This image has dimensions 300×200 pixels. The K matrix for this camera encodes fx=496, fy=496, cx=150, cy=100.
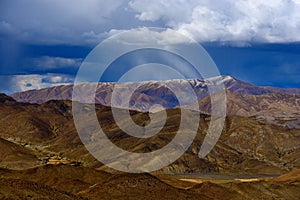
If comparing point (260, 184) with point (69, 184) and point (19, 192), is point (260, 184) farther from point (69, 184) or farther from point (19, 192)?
point (19, 192)

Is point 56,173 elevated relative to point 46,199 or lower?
lower

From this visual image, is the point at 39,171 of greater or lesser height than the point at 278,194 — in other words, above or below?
below

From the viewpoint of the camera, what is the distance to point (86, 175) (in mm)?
123688

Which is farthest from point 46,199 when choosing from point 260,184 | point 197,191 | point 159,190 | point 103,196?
point 260,184

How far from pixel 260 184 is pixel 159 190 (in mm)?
33890

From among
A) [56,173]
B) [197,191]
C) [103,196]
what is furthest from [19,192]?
[56,173]

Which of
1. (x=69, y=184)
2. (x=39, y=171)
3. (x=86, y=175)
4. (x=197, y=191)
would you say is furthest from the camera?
(x=39, y=171)

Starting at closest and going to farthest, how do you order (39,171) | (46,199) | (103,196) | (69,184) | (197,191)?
(46,199)
(103,196)
(197,191)
(69,184)
(39,171)

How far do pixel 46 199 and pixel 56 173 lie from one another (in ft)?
237

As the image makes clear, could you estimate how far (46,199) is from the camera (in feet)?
196

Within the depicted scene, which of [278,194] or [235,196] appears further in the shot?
[278,194]

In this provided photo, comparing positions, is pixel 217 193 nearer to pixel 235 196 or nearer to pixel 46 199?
pixel 235 196

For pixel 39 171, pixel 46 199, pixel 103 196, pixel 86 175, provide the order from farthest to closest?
pixel 39 171 < pixel 86 175 < pixel 103 196 < pixel 46 199

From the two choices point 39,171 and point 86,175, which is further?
point 39,171
